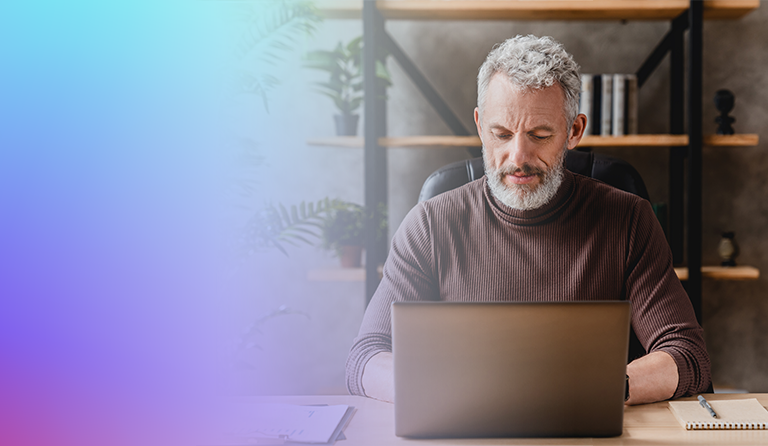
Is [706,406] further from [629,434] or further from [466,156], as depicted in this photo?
[466,156]

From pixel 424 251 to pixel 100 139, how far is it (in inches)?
45.5

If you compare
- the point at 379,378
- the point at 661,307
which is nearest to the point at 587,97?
the point at 661,307

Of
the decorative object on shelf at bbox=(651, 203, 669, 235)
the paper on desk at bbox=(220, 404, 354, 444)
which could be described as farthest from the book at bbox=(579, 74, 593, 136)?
the paper on desk at bbox=(220, 404, 354, 444)

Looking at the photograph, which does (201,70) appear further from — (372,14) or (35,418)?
(35,418)

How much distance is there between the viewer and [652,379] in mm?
879

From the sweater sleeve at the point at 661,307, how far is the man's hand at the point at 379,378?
0.48 m

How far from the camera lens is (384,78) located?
2.06 metres

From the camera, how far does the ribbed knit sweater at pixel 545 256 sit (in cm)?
111

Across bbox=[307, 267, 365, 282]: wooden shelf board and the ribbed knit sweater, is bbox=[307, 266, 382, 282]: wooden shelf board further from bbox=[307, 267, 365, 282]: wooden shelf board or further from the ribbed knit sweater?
the ribbed knit sweater

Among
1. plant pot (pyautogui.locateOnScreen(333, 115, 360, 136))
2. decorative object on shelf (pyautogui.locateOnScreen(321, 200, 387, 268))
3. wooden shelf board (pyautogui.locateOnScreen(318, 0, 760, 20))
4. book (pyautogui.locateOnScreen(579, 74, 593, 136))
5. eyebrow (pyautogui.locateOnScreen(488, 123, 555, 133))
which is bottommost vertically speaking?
decorative object on shelf (pyautogui.locateOnScreen(321, 200, 387, 268))

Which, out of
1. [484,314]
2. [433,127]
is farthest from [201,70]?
[484,314]

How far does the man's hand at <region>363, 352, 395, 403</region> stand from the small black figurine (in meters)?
1.77

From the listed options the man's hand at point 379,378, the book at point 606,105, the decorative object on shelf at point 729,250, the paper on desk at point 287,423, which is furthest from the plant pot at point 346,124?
the decorative object on shelf at point 729,250

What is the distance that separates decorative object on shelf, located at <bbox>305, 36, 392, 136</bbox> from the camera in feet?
6.67
